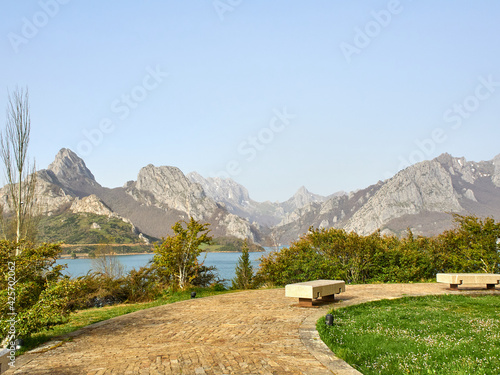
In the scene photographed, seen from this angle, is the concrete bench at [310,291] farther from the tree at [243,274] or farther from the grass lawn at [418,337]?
the tree at [243,274]

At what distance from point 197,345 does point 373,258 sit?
12.3 meters

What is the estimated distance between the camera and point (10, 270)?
675cm

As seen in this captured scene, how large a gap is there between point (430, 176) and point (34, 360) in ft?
625

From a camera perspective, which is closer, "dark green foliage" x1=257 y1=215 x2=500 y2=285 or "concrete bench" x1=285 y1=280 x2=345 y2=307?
"concrete bench" x1=285 y1=280 x2=345 y2=307

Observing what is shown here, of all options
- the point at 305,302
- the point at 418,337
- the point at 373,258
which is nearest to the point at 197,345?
the point at 418,337

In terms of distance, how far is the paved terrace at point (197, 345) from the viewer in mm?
5266

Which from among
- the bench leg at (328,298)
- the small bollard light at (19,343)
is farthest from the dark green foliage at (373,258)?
the small bollard light at (19,343)

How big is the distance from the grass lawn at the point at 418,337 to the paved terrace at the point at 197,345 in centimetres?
47

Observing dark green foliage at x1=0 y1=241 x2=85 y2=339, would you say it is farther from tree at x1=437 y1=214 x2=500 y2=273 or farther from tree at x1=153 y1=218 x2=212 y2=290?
tree at x1=437 y1=214 x2=500 y2=273

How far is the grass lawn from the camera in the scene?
5.04 m

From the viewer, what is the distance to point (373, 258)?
1691 centimetres

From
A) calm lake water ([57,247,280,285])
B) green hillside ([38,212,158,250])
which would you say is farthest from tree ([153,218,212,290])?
green hillside ([38,212,158,250])

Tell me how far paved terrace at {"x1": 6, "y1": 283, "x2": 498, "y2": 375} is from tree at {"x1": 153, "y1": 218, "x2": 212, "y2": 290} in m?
5.69

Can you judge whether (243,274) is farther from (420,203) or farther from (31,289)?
(420,203)
